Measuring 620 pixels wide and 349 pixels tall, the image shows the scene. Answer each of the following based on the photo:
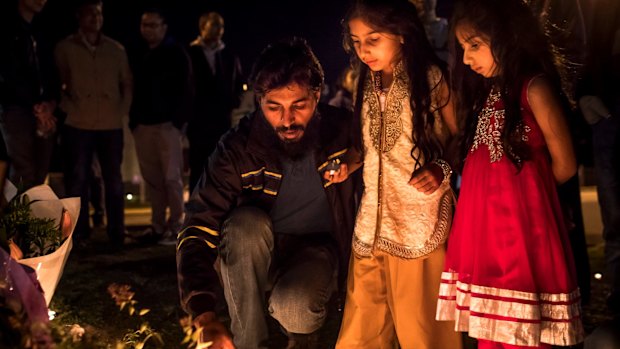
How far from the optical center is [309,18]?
1125cm

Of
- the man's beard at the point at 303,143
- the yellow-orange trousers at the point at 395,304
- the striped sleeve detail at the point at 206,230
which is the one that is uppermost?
the man's beard at the point at 303,143

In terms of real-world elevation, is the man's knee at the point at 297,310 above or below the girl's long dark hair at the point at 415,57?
Answer: below

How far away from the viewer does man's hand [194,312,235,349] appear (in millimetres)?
2596

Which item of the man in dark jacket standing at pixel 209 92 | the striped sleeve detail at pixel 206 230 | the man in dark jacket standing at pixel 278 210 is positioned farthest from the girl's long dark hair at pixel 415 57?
the man in dark jacket standing at pixel 209 92

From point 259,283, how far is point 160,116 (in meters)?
3.59

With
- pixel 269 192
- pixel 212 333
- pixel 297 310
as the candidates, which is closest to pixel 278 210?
pixel 269 192

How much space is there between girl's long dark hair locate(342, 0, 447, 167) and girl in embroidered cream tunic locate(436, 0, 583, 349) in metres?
0.20

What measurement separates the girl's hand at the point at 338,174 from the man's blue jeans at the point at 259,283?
1.00 ft

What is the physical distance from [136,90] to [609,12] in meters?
3.90

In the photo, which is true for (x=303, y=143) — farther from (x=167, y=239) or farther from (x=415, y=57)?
(x=167, y=239)

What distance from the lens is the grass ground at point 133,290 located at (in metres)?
3.72

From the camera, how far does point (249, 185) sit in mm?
3258

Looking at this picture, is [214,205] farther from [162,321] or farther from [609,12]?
[609,12]

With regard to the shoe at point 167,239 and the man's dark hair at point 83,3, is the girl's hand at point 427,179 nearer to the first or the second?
the shoe at point 167,239
